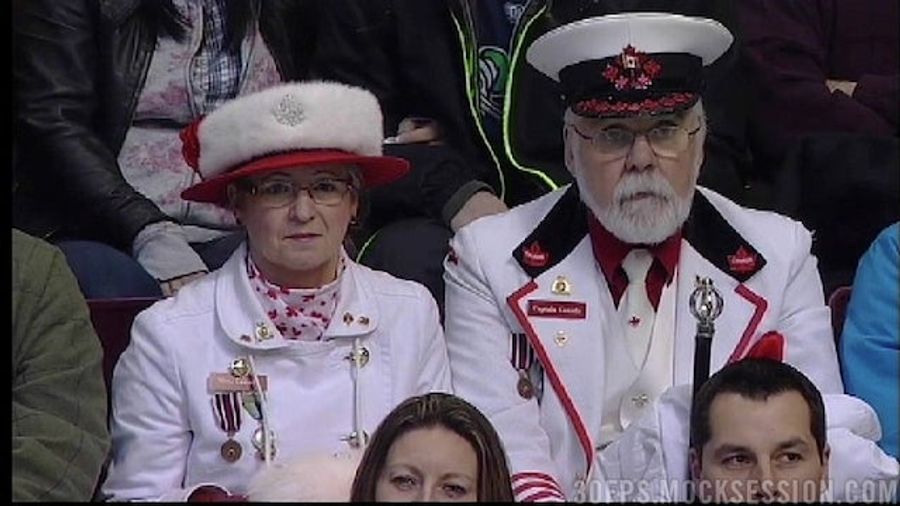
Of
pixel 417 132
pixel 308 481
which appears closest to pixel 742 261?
pixel 417 132

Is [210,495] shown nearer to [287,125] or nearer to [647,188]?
[287,125]

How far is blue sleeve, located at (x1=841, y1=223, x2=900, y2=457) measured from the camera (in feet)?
9.40

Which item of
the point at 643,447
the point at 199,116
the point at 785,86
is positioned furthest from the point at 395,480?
the point at 785,86

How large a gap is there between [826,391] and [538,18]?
2.97ft

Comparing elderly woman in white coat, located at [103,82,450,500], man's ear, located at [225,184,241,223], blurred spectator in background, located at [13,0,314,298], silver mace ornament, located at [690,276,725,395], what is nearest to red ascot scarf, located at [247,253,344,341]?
elderly woman in white coat, located at [103,82,450,500]

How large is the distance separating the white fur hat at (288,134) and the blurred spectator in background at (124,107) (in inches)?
13.2

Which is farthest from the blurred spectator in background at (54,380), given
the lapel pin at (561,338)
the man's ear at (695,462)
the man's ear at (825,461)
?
the man's ear at (825,461)

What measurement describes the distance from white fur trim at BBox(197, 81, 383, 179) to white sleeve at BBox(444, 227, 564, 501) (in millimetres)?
285

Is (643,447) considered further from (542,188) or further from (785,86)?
(785,86)

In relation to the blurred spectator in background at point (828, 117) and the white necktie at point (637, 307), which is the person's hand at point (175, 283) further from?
the blurred spectator in background at point (828, 117)

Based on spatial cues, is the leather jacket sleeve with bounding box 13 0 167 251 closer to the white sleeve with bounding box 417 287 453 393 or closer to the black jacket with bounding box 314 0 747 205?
the black jacket with bounding box 314 0 747 205

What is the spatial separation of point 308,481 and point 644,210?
0.80m

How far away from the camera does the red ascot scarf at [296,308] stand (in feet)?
8.98

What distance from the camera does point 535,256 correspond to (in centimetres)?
294
